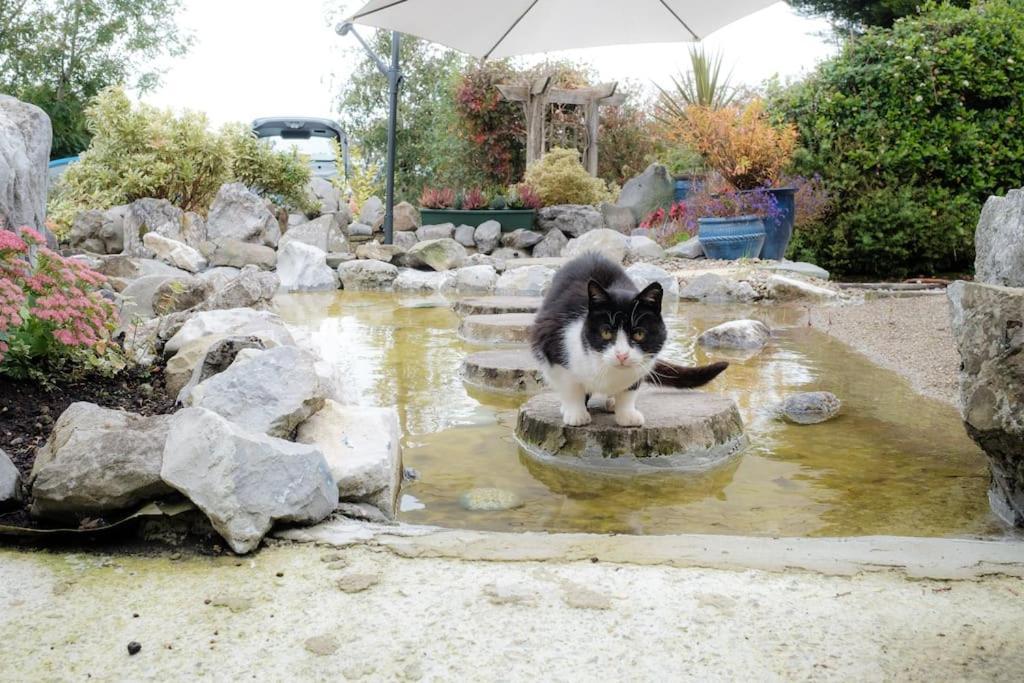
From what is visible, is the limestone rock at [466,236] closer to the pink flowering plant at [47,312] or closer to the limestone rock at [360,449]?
the pink flowering plant at [47,312]

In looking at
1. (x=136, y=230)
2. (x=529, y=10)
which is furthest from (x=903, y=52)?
(x=136, y=230)

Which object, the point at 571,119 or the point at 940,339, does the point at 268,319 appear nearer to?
the point at 940,339

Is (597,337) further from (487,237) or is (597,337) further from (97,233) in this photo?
(487,237)

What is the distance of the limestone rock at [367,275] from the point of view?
33.1 ft

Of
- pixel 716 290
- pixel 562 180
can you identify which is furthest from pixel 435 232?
pixel 716 290

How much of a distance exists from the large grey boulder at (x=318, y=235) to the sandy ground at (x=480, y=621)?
9571mm

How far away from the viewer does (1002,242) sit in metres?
2.84

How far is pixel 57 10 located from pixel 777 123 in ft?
50.0

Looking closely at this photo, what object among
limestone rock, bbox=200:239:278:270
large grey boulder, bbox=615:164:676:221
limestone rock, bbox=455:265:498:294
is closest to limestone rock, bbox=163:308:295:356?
limestone rock, bbox=455:265:498:294

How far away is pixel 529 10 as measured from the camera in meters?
5.37

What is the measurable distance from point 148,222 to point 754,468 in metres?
9.05

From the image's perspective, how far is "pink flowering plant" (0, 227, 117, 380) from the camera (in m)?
3.08

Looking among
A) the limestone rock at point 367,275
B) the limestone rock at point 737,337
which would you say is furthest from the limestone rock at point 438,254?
the limestone rock at point 737,337

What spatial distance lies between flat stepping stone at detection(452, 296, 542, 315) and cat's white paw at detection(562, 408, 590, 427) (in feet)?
11.3
